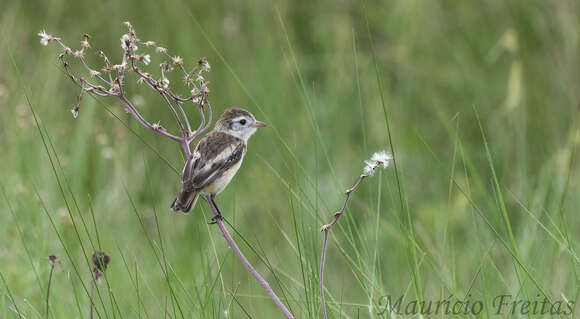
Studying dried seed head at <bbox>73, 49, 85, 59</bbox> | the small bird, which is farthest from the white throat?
dried seed head at <bbox>73, 49, 85, 59</bbox>

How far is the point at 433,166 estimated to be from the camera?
6.54 meters

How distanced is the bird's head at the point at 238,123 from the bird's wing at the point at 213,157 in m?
0.18

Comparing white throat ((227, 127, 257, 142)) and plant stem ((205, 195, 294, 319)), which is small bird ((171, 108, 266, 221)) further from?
plant stem ((205, 195, 294, 319))

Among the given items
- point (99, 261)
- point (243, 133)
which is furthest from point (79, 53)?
point (243, 133)

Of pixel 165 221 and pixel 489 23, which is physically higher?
pixel 489 23

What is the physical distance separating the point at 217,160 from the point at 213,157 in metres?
0.02

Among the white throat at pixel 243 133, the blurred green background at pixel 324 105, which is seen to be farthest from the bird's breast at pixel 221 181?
the blurred green background at pixel 324 105

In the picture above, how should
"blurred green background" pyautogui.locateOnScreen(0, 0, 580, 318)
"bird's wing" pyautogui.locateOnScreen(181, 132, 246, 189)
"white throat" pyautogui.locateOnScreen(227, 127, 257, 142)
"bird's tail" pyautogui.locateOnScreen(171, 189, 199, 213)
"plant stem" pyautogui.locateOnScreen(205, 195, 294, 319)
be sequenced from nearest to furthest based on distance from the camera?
"plant stem" pyautogui.locateOnScreen(205, 195, 294, 319)
"bird's tail" pyautogui.locateOnScreen(171, 189, 199, 213)
"bird's wing" pyautogui.locateOnScreen(181, 132, 246, 189)
"white throat" pyautogui.locateOnScreen(227, 127, 257, 142)
"blurred green background" pyautogui.locateOnScreen(0, 0, 580, 318)

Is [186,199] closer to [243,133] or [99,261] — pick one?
[99,261]

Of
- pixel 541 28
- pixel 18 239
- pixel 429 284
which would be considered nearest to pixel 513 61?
pixel 541 28

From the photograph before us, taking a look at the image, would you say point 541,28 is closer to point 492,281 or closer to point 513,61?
point 513,61

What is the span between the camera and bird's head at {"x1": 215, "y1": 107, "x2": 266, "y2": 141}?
3812 millimetres

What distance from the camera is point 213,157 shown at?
132 inches

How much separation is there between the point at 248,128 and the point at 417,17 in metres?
3.47
